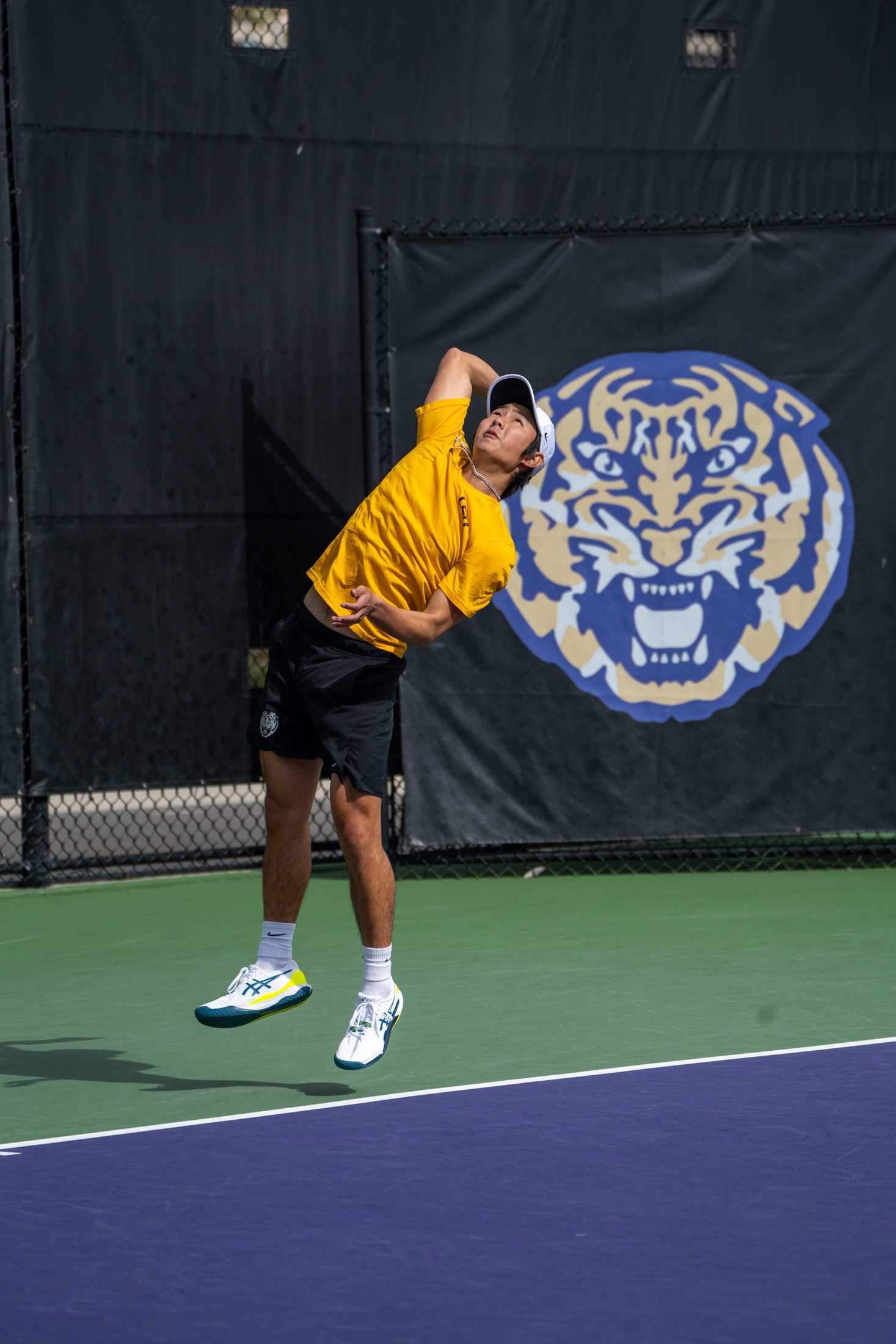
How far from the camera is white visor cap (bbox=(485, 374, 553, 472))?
4.89 m

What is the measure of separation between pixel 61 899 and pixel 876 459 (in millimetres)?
3965

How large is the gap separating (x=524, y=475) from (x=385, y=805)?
3.39 m

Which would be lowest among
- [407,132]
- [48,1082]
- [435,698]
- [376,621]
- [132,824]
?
[132,824]

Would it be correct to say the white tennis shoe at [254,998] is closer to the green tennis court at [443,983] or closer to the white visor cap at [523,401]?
the green tennis court at [443,983]

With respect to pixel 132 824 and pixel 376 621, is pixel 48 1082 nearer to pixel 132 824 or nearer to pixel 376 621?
pixel 376 621

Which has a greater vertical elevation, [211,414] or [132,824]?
[211,414]

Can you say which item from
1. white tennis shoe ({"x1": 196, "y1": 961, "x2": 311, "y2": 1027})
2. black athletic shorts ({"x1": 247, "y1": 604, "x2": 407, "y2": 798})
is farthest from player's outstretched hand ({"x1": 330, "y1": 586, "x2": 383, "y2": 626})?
white tennis shoe ({"x1": 196, "y1": 961, "x2": 311, "y2": 1027})

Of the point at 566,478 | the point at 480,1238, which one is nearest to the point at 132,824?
the point at 566,478

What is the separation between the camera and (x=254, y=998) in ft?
15.7

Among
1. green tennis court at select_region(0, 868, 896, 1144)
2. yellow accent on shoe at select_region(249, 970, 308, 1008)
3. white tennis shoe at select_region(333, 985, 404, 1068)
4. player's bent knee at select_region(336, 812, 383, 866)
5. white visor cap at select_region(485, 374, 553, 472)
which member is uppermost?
white visor cap at select_region(485, 374, 553, 472)

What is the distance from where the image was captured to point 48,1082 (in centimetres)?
482

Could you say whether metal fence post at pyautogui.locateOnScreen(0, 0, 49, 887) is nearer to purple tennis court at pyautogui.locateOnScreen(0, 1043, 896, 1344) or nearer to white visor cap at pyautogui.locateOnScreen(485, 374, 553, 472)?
white visor cap at pyautogui.locateOnScreen(485, 374, 553, 472)

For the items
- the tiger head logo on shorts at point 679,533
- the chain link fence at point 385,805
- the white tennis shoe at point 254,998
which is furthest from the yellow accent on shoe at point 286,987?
the tiger head logo on shorts at point 679,533

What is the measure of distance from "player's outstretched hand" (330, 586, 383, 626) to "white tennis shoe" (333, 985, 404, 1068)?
0.99 metres
